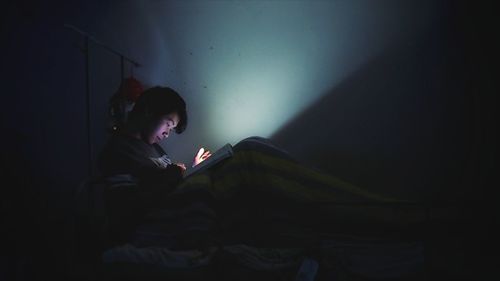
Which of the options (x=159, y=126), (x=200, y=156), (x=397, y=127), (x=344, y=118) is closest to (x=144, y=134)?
(x=159, y=126)

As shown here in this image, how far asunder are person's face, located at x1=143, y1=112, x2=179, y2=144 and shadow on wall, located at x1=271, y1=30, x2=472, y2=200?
0.85 meters

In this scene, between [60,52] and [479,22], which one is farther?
[479,22]

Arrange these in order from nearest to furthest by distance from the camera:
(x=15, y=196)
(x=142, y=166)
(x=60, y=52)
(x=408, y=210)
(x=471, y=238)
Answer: (x=471, y=238)
(x=408, y=210)
(x=142, y=166)
(x=15, y=196)
(x=60, y=52)

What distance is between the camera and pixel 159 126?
6.28 ft

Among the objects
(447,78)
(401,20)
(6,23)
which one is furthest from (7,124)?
(447,78)

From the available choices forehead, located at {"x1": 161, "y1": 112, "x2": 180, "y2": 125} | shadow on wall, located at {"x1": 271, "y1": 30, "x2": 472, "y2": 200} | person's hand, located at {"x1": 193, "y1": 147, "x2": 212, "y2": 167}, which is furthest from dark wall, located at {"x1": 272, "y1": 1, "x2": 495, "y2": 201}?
forehead, located at {"x1": 161, "y1": 112, "x2": 180, "y2": 125}

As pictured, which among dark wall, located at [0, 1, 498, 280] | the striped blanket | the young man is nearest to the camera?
the striped blanket

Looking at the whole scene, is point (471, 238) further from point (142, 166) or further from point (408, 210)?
point (142, 166)

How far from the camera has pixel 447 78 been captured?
226 centimetres

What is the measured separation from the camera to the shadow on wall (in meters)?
2.26

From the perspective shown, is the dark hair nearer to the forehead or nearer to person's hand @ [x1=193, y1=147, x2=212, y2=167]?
the forehead

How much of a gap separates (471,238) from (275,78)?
5.24 ft

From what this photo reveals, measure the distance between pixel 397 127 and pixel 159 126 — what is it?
153 centimetres

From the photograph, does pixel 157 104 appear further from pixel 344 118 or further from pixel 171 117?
pixel 344 118
